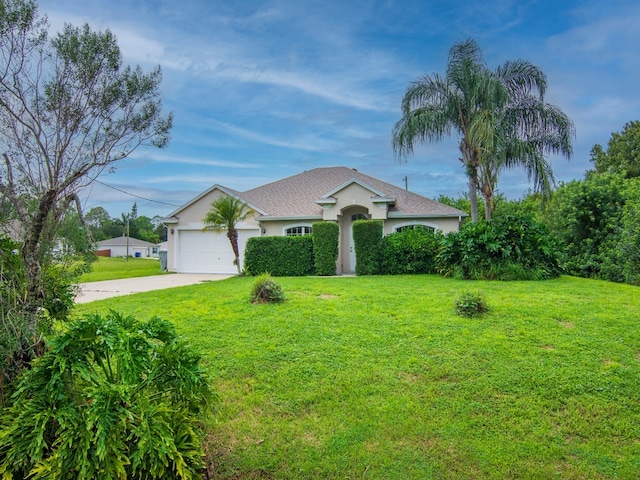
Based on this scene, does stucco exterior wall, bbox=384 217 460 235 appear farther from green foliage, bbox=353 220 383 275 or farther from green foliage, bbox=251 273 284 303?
green foliage, bbox=251 273 284 303

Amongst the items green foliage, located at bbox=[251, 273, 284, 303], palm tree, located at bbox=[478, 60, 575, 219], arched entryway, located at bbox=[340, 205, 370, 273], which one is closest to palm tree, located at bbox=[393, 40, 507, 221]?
palm tree, located at bbox=[478, 60, 575, 219]

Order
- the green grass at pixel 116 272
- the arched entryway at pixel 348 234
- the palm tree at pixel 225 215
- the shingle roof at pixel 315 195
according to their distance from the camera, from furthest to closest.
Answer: the arched entryway at pixel 348 234 → the shingle roof at pixel 315 195 → the green grass at pixel 116 272 → the palm tree at pixel 225 215

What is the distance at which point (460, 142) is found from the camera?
15.1m

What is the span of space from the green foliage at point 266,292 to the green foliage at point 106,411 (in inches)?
186

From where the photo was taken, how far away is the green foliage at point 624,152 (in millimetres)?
27413

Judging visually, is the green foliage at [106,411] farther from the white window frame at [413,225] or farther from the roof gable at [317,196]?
the white window frame at [413,225]

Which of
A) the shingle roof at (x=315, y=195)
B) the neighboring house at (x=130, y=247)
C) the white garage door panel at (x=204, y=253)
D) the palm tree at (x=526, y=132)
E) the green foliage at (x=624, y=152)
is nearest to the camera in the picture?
the palm tree at (x=526, y=132)

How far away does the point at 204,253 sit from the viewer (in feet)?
62.2

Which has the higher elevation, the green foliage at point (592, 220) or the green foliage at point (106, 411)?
the green foliage at point (592, 220)

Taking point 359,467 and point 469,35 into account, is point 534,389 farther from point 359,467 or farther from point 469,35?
point 469,35

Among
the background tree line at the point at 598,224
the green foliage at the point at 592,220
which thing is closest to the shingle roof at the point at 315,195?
the background tree line at the point at 598,224

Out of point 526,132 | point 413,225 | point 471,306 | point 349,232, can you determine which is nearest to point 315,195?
point 349,232

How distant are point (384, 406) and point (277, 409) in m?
1.15

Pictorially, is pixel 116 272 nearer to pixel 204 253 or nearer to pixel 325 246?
pixel 204 253
